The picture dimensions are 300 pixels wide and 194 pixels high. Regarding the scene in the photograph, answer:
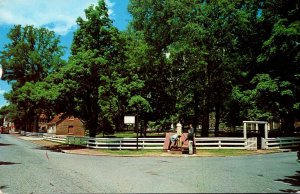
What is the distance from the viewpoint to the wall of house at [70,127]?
6844cm

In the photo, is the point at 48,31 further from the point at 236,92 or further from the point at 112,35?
the point at 236,92

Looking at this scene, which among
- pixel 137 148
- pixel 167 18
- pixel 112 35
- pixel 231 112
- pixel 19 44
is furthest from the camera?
pixel 19 44

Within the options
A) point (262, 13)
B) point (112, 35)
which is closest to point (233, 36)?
point (262, 13)

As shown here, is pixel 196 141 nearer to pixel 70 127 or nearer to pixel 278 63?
pixel 278 63

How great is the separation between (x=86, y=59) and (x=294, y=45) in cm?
1781

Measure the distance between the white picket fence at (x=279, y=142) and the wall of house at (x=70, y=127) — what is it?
159 ft

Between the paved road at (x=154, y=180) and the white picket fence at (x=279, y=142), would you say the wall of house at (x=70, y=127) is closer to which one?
the white picket fence at (x=279, y=142)

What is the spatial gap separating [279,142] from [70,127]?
2008 inches

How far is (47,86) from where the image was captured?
29.8 m

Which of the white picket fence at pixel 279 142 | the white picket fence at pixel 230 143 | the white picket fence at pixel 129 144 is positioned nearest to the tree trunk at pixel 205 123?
the white picket fence at pixel 230 143

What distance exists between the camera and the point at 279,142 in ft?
88.2

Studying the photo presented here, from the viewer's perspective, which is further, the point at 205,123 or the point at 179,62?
the point at 205,123

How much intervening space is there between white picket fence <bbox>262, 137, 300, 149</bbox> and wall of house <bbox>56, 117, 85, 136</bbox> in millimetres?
48579

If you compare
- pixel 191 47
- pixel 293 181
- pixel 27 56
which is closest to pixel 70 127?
pixel 27 56
